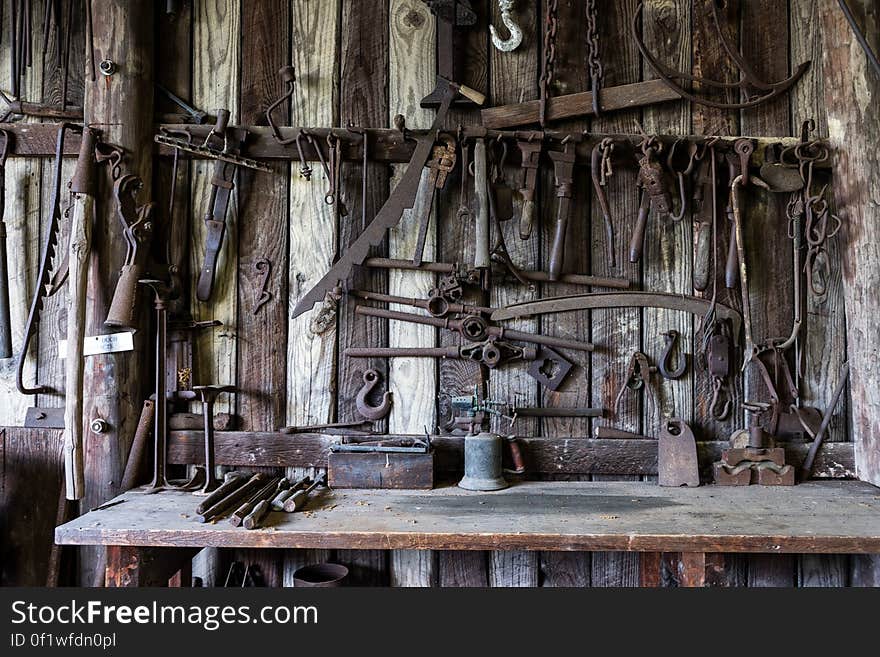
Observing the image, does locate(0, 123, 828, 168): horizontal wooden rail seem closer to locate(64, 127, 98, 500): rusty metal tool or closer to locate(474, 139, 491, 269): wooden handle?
locate(474, 139, 491, 269): wooden handle

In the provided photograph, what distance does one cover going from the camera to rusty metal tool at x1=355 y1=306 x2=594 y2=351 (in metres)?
2.21

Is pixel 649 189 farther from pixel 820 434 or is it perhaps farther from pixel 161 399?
pixel 161 399

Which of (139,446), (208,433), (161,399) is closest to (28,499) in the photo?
(139,446)

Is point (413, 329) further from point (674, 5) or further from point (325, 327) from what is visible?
point (674, 5)

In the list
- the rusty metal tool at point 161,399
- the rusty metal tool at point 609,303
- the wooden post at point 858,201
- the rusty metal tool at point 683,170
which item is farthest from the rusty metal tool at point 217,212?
the wooden post at point 858,201

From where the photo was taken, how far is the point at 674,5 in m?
2.30

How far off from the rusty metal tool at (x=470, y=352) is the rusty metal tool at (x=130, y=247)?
0.74 metres

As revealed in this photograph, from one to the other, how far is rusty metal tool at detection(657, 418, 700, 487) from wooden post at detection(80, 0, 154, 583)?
1.87 metres

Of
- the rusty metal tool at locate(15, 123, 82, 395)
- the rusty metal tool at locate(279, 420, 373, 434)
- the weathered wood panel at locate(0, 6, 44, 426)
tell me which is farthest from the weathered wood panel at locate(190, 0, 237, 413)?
the weathered wood panel at locate(0, 6, 44, 426)

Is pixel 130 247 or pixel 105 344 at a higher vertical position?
pixel 130 247

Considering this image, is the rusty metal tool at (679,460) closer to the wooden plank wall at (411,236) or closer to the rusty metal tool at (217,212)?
the wooden plank wall at (411,236)

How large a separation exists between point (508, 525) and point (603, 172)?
4.13ft

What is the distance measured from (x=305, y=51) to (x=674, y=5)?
4.64 feet

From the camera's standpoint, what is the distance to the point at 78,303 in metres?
2.01
